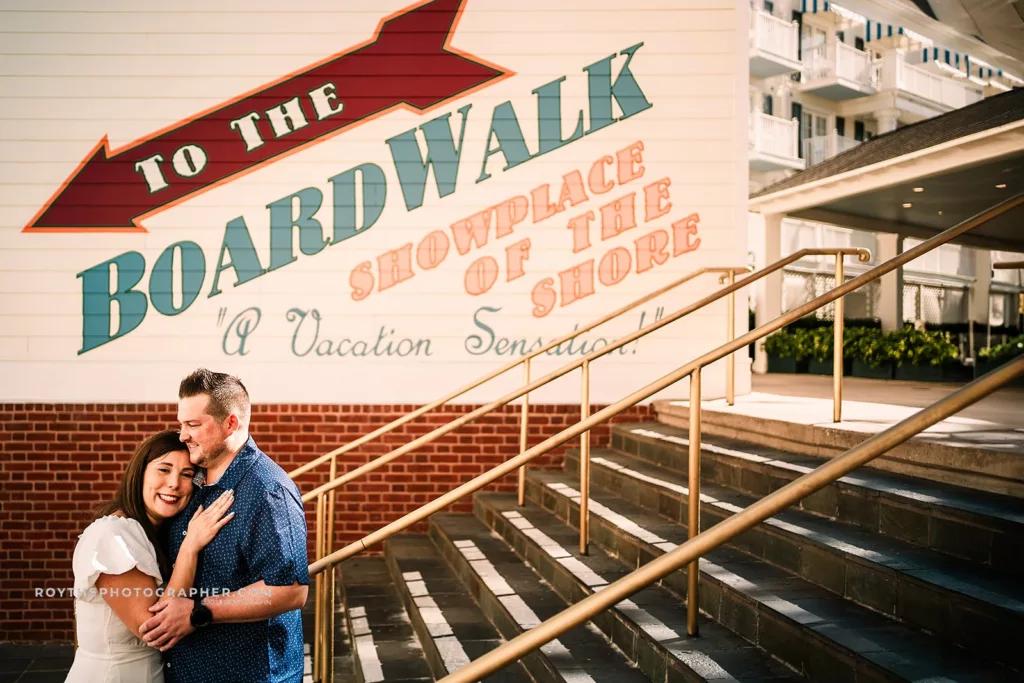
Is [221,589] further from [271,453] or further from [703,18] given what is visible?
[703,18]

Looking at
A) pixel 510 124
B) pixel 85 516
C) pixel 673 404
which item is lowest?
pixel 85 516

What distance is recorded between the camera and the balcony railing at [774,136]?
63.2 feet

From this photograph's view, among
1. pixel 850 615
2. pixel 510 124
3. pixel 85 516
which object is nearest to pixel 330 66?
pixel 510 124

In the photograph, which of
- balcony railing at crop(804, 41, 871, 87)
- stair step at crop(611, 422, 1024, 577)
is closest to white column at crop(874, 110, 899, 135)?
balcony railing at crop(804, 41, 871, 87)

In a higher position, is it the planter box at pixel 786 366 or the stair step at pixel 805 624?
the planter box at pixel 786 366

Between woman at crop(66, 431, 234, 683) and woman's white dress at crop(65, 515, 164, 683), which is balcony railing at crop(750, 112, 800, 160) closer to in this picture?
woman at crop(66, 431, 234, 683)

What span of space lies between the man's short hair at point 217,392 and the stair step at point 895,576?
90.0 inches

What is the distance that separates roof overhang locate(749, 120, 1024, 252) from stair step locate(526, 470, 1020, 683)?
229 inches

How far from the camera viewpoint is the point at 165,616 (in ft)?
6.82

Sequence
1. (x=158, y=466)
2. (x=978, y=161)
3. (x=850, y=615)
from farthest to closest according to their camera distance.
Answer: (x=978, y=161)
(x=850, y=615)
(x=158, y=466)

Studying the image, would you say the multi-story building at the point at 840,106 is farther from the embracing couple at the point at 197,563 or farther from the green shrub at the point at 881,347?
the embracing couple at the point at 197,563

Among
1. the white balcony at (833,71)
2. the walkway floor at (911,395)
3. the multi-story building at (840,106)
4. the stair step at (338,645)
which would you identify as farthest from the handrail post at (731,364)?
the white balcony at (833,71)

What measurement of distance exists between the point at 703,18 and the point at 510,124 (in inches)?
68.6

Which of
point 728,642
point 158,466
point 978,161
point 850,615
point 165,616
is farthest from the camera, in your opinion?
point 978,161
